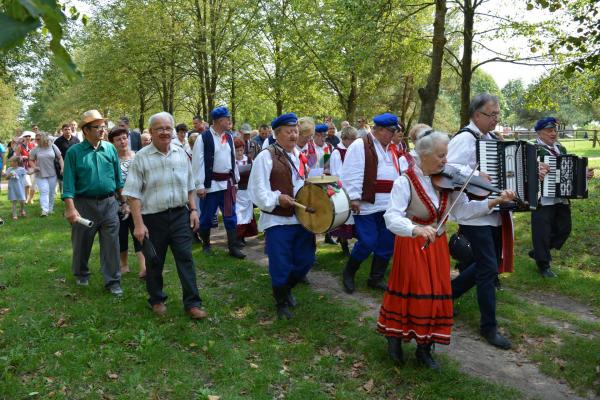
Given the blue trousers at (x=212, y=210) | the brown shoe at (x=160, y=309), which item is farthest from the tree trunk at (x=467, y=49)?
the brown shoe at (x=160, y=309)

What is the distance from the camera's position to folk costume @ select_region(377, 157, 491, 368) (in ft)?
13.4

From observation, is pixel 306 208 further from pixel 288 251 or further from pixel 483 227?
pixel 483 227

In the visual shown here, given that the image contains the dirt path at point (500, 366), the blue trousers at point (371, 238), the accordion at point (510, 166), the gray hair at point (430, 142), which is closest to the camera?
the gray hair at point (430, 142)

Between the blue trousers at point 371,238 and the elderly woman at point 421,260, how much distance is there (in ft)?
6.79

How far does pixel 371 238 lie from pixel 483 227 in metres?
1.76

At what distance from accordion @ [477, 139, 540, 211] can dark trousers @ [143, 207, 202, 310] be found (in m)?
3.09

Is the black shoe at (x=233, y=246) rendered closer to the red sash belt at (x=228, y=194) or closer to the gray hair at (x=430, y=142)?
the red sash belt at (x=228, y=194)

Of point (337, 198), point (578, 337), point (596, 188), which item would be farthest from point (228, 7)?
point (578, 337)

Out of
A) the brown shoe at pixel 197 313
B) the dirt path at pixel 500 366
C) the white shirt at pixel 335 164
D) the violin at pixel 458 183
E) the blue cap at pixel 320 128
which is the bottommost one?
the dirt path at pixel 500 366

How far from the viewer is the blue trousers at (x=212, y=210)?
27.7 feet

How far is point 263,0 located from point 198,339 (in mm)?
19272

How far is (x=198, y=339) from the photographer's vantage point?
5.11 metres

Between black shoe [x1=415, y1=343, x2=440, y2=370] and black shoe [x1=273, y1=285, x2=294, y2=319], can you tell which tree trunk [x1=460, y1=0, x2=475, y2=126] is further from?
black shoe [x1=415, y1=343, x2=440, y2=370]

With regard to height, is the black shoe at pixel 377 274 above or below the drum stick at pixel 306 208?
below
